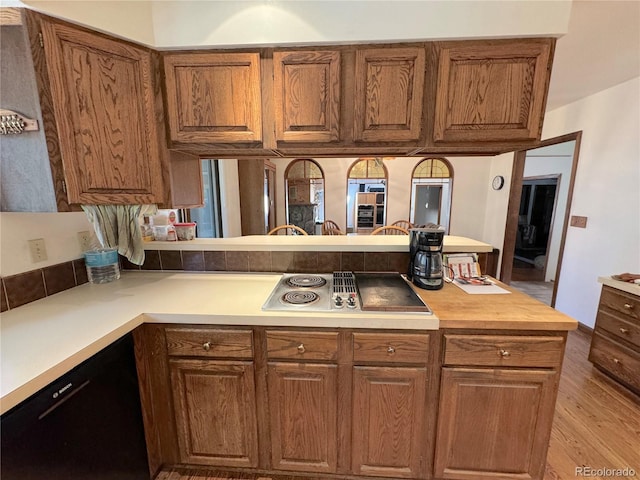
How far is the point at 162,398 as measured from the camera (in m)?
1.27

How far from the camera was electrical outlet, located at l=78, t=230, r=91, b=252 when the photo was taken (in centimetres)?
154

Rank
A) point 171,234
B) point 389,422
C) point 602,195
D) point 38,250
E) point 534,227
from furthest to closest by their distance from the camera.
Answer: point 534,227 → point 602,195 → point 171,234 → point 38,250 → point 389,422

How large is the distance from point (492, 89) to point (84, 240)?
2.31 metres

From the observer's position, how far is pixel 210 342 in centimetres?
120

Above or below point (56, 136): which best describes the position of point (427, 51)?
above

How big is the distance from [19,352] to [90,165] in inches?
30.3

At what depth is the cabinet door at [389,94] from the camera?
1.26 meters

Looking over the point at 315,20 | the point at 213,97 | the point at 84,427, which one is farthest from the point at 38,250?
the point at 315,20

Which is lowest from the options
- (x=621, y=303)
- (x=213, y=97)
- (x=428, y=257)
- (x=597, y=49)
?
(x=621, y=303)

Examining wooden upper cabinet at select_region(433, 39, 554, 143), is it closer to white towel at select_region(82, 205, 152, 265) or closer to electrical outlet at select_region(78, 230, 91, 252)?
white towel at select_region(82, 205, 152, 265)

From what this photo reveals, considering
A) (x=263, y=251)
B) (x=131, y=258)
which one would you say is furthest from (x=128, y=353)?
(x=263, y=251)

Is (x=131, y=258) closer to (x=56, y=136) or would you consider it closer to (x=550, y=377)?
(x=56, y=136)

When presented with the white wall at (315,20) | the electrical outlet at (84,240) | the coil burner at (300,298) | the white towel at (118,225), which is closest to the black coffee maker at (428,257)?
the coil burner at (300,298)

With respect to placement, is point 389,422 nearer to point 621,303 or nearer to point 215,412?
point 215,412
